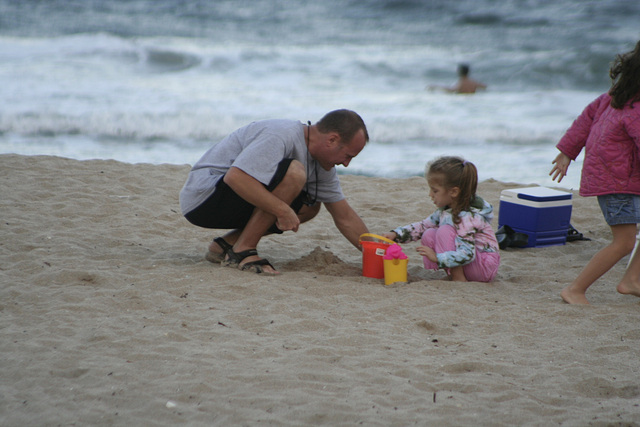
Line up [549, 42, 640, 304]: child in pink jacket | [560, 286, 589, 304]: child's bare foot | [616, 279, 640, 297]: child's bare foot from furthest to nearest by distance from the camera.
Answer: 1. [616, 279, 640, 297]: child's bare foot
2. [560, 286, 589, 304]: child's bare foot
3. [549, 42, 640, 304]: child in pink jacket

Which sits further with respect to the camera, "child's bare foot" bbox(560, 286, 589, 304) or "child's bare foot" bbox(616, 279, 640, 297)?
"child's bare foot" bbox(616, 279, 640, 297)

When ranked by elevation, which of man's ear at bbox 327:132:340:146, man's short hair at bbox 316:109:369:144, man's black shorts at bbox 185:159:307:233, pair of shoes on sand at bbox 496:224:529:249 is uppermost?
man's short hair at bbox 316:109:369:144

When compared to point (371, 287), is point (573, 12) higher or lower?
higher

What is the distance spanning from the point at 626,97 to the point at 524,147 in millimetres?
→ 5915

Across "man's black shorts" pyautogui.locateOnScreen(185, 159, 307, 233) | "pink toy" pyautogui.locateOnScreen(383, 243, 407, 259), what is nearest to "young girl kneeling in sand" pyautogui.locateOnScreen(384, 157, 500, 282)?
"pink toy" pyautogui.locateOnScreen(383, 243, 407, 259)

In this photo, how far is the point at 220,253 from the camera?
397cm

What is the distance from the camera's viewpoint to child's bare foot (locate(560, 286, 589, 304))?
345 cm

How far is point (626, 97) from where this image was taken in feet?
10.9

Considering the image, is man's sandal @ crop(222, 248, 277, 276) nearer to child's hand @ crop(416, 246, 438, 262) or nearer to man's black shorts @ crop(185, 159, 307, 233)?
man's black shorts @ crop(185, 159, 307, 233)

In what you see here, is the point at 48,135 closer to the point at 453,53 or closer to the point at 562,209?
the point at 562,209

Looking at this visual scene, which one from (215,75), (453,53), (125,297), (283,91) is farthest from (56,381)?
(453,53)

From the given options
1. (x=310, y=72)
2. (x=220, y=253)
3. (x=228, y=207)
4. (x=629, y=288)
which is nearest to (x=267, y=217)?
(x=228, y=207)

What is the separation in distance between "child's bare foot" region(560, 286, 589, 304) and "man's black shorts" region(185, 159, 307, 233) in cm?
157

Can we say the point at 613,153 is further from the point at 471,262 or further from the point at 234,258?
the point at 234,258
